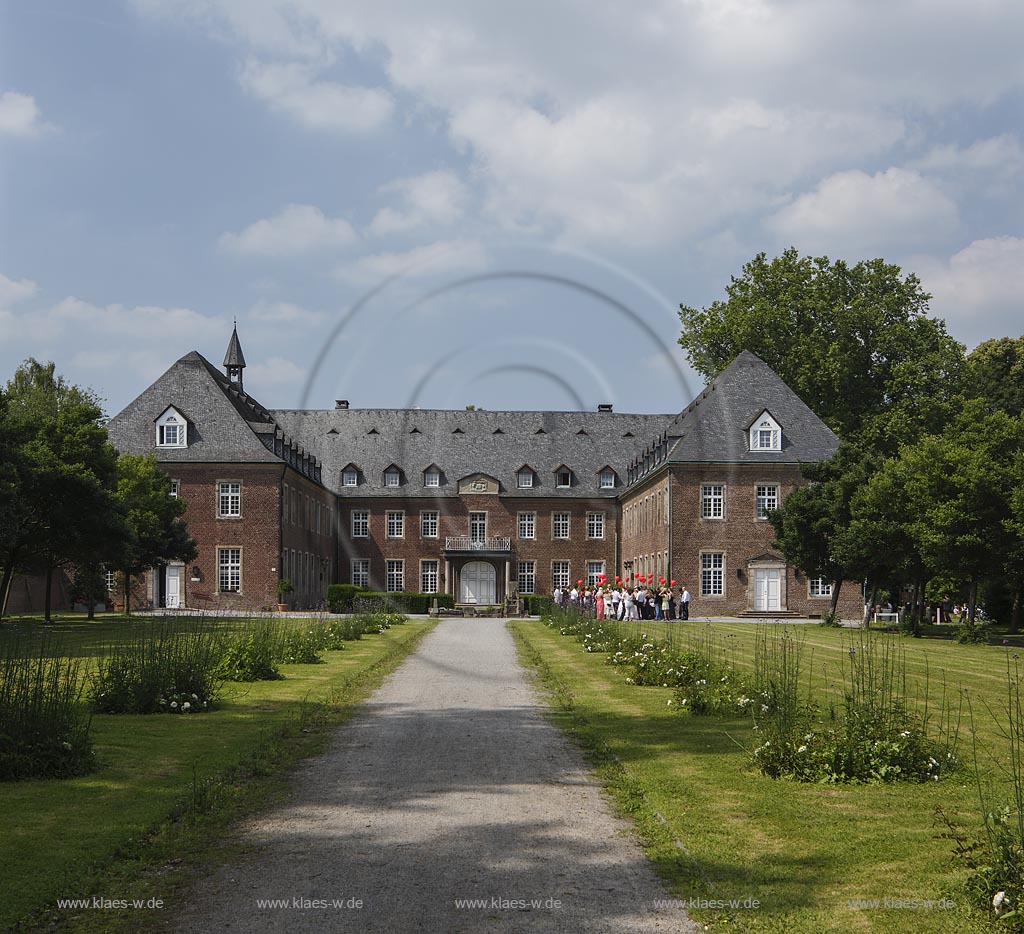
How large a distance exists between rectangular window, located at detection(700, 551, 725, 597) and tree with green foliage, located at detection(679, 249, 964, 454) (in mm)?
10657

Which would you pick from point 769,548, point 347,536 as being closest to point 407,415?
point 347,536

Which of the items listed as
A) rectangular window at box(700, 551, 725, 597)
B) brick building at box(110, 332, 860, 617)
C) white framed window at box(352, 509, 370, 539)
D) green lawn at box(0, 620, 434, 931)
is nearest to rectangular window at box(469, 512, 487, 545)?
brick building at box(110, 332, 860, 617)

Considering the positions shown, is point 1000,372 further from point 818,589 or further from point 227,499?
point 227,499

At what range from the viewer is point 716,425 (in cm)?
5872

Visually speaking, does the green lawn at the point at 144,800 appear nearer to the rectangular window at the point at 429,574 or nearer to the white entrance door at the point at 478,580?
the white entrance door at the point at 478,580

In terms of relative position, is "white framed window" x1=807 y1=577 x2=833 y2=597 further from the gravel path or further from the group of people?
the gravel path

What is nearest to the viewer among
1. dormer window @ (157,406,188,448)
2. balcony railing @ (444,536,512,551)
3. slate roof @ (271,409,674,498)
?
dormer window @ (157,406,188,448)

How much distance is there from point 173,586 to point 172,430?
26.0ft

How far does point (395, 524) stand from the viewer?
245 feet

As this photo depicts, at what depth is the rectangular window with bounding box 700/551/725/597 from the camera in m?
56.9

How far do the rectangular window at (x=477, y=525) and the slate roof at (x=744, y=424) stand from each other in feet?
56.0

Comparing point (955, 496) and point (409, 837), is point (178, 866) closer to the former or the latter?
point (409, 837)

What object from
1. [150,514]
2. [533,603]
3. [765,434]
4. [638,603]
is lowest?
[533,603]

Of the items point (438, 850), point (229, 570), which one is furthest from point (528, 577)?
point (438, 850)
